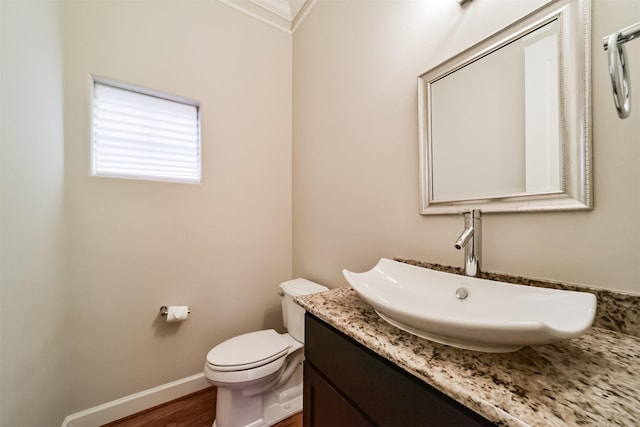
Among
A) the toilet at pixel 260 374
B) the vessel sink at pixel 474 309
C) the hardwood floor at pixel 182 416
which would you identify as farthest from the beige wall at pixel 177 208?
the vessel sink at pixel 474 309

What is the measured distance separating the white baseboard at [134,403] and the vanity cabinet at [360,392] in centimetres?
113

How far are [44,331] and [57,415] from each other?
1.66 ft

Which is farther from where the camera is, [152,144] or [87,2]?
[152,144]

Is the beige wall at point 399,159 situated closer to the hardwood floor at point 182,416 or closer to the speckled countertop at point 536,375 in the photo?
the speckled countertop at point 536,375

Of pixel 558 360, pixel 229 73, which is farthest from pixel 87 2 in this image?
pixel 558 360

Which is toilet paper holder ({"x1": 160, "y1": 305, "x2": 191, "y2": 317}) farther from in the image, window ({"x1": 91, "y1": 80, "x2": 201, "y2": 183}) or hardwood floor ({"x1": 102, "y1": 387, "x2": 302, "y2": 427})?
window ({"x1": 91, "y1": 80, "x2": 201, "y2": 183})

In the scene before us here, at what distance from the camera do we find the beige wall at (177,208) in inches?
48.9

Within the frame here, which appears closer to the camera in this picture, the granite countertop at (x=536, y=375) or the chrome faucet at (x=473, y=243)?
the granite countertop at (x=536, y=375)

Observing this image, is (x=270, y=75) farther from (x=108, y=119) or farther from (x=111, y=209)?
(x=111, y=209)

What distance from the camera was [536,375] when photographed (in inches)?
16.3

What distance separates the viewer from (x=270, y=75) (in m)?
1.82

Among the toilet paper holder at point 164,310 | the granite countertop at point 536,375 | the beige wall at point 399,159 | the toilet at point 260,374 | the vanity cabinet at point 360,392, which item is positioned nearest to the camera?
the granite countertop at point 536,375

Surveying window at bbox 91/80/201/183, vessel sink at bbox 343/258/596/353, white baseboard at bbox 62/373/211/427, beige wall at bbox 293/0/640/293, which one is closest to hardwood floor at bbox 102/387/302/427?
white baseboard at bbox 62/373/211/427

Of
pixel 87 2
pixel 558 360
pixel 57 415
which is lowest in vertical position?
pixel 57 415
